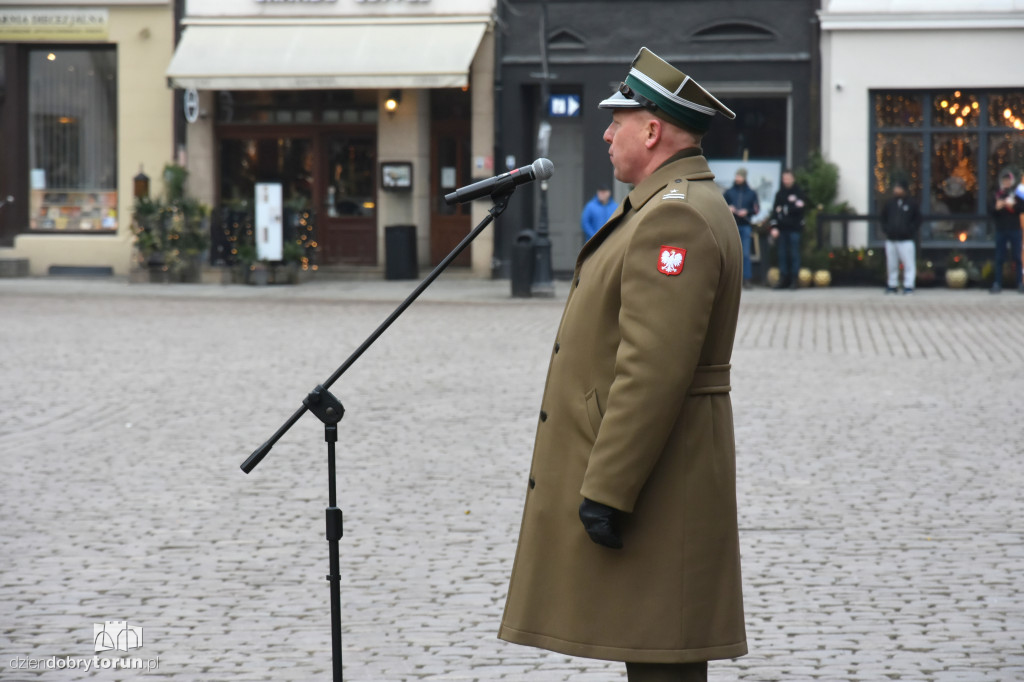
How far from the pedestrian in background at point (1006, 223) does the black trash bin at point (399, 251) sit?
9552 mm

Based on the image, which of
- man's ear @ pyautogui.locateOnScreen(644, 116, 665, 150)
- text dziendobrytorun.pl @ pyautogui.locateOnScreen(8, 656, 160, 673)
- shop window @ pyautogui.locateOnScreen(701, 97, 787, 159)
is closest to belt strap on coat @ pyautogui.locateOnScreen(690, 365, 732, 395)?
man's ear @ pyautogui.locateOnScreen(644, 116, 665, 150)

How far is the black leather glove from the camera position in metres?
3.12

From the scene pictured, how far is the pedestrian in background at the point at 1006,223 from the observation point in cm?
2100

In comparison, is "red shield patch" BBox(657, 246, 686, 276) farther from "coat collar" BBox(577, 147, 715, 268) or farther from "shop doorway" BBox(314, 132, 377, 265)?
"shop doorway" BBox(314, 132, 377, 265)

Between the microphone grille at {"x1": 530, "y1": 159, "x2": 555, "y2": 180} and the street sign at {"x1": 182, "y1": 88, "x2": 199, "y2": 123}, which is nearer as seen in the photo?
the microphone grille at {"x1": 530, "y1": 159, "x2": 555, "y2": 180}

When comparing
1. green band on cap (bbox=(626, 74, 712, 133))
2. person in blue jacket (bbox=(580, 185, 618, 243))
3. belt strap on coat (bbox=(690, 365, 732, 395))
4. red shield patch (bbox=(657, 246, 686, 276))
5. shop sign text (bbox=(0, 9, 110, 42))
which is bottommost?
belt strap on coat (bbox=(690, 365, 732, 395))

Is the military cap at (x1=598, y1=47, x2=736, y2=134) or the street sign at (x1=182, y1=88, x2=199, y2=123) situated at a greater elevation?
the street sign at (x1=182, y1=88, x2=199, y2=123)

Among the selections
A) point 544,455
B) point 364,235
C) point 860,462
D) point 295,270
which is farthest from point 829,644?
point 364,235

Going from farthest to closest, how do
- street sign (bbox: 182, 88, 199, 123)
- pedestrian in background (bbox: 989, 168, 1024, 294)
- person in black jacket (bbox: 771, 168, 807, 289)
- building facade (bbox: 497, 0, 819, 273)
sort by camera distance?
1. street sign (bbox: 182, 88, 199, 123)
2. building facade (bbox: 497, 0, 819, 273)
3. person in black jacket (bbox: 771, 168, 807, 289)
4. pedestrian in background (bbox: 989, 168, 1024, 294)

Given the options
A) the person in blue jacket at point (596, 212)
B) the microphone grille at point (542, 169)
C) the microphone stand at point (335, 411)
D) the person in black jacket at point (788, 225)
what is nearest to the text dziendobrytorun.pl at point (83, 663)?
the microphone stand at point (335, 411)

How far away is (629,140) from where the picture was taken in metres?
3.28

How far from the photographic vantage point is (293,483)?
7.77m

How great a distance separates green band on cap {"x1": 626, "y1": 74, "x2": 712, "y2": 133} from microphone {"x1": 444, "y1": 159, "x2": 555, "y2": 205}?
0.96 feet

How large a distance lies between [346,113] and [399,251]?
3066 mm
